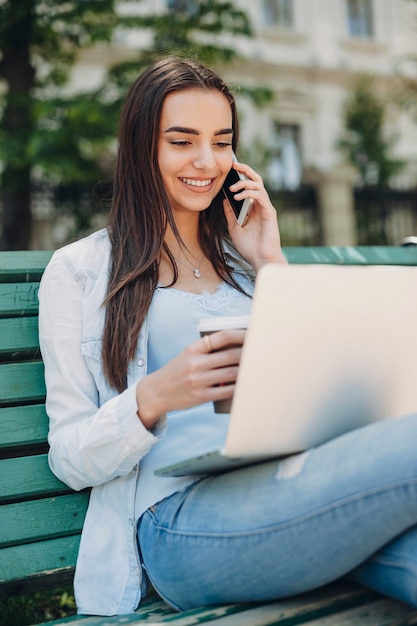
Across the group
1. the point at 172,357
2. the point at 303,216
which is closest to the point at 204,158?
the point at 172,357

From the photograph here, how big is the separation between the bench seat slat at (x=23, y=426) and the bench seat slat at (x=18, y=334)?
15cm

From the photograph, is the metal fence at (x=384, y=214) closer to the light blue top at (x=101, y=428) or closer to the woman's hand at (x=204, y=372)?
the light blue top at (x=101, y=428)

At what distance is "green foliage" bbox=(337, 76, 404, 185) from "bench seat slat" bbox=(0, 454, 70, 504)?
1724 cm

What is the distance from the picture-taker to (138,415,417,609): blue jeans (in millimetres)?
1491

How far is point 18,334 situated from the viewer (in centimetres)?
208

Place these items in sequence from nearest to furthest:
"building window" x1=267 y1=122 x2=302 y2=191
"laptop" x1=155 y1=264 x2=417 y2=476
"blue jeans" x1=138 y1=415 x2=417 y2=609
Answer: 1. "laptop" x1=155 y1=264 x2=417 y2=476
2. "blue jeans" x1=138 y1=415 x2=417 y2=609
3. "building window" x1=267 y1=122 x2=302 y2=191

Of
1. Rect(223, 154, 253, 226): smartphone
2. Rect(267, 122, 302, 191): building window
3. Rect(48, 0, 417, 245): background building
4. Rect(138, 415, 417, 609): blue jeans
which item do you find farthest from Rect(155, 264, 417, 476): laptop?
Rect(267, 122, 302, 191): building window

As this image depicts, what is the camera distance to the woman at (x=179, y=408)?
4.99 ft

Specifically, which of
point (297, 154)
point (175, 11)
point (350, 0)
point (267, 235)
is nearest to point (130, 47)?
point (297, 154)

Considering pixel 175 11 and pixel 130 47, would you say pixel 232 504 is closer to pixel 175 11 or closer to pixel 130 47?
pixel 175 11

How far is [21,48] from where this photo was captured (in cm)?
807

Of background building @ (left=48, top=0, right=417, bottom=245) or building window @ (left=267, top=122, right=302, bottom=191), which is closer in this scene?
background building @ (left=48, top=0, right=417, bottom=245)

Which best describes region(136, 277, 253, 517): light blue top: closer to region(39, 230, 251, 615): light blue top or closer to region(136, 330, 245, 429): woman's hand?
region(39, 230, 251, 615): light blue top

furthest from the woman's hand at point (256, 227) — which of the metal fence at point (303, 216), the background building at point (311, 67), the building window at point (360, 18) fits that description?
the building window at point (360, 18)
